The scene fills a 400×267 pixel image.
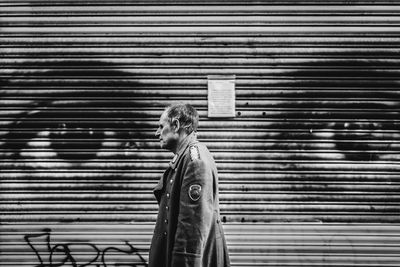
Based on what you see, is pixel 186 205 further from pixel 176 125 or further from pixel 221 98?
pixel 221 98

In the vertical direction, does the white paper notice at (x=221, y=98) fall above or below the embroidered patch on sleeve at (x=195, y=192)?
above

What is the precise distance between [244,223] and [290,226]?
0.46m

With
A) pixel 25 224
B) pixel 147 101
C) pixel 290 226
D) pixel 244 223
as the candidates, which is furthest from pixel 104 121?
pixel 290 226

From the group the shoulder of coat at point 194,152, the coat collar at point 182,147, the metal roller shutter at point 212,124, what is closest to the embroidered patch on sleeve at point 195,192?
the shoulder of coat at point 194,152

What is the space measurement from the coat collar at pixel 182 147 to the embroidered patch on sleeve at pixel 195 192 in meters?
0.28

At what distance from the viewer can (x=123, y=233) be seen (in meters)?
4.11

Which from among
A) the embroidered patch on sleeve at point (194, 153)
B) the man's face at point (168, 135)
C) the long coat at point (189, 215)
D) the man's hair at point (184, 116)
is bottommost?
the long coat at point (189, 215)

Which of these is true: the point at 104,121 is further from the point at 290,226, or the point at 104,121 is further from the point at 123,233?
the point at 290,226

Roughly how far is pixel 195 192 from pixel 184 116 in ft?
1.99

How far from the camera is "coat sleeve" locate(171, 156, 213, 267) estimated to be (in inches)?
95.8

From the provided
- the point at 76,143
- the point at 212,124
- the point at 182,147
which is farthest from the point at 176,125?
the point at 76,143

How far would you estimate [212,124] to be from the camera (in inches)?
167

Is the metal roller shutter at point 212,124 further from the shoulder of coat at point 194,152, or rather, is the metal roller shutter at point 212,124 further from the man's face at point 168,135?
the shoulder of coat at point 194,152

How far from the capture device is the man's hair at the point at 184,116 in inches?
113
